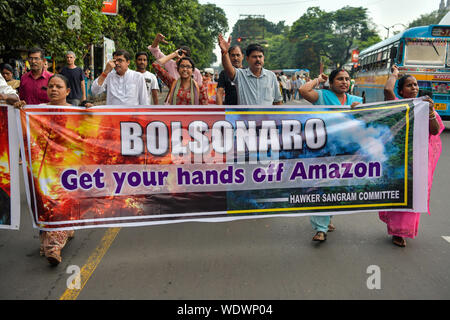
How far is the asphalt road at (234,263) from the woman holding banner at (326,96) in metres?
0.16

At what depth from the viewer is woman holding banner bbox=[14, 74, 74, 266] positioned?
3752 millimetres

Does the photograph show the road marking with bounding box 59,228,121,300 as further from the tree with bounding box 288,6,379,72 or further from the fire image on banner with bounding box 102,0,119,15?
the tree with bounding box 288,6,379,72

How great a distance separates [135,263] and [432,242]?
293 cm


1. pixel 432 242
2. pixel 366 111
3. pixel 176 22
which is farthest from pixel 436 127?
pixel 176 22

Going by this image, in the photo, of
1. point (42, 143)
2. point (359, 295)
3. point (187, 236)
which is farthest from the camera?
point (187, 236)

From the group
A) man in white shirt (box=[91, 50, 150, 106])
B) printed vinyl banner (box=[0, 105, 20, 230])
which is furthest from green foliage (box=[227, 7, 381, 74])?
printed vinyl banner (box=[0, 105, 20, 230])

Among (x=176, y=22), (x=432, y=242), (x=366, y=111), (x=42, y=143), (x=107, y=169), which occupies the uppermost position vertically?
(x=176, y=22)

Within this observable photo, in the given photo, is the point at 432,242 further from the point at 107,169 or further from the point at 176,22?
the point at 176,22

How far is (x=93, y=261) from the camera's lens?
387cm

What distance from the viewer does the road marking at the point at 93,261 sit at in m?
3.23

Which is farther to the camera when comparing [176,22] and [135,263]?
[176,22]

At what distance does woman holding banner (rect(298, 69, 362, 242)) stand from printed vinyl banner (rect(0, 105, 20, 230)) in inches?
Result: 108

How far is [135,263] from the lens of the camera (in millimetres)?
3807

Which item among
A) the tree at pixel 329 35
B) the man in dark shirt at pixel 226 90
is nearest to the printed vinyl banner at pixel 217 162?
the man in dark shirt at pixel 226 90
